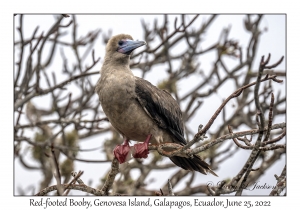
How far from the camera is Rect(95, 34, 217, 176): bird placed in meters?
6.39

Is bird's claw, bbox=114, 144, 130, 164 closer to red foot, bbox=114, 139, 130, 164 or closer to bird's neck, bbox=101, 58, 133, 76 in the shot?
red foot, bbox=114, 139, 130, 164

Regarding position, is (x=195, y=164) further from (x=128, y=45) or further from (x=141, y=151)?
(x=128, y=45)

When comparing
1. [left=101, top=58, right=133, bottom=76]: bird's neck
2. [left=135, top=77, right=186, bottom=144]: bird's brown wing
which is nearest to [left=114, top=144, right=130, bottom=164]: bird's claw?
[left=135, top=77, right=186, bottom=144]: bird's brown wing

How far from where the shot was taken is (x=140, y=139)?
674cm

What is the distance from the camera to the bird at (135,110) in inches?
251

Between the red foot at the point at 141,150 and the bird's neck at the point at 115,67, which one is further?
the bird's neck at the point at 115,67

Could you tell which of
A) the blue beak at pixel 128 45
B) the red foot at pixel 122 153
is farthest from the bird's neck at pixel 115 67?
the red foot at pixel 122 153

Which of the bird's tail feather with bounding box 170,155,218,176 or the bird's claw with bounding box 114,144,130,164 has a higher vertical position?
the bird's claw with bounding box 114,144,130,164

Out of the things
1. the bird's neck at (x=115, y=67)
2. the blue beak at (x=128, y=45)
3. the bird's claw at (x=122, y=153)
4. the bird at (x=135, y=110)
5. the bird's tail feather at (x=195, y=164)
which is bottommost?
the bird's tail feather at (x=195, y=164)

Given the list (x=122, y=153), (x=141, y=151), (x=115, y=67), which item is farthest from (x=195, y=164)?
(x=115, y=67)

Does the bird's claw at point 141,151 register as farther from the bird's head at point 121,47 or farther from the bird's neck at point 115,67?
the bird's head at point 121,47

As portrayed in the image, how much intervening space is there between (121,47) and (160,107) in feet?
3.33

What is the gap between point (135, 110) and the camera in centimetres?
644
